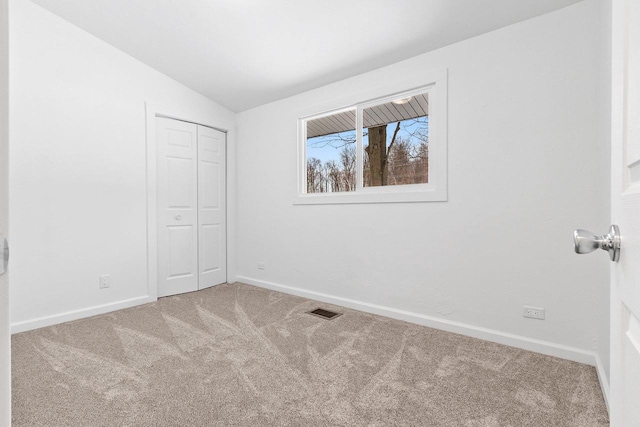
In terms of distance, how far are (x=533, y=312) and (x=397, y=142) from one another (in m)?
1.71

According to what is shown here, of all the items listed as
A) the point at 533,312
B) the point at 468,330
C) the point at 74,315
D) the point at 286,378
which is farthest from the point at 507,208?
the point at 74,315

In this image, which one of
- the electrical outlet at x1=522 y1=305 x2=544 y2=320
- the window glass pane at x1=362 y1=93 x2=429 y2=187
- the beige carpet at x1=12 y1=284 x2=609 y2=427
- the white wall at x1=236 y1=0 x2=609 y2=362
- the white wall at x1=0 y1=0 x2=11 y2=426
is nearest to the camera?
the white wall at x1=0 y1=0 x2=11 y2=426

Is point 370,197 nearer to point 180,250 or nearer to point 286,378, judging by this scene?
point 286,378

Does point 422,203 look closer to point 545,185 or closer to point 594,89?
point 545,185

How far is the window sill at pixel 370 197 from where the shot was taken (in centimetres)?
259

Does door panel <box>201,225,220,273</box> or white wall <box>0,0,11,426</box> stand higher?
white wall <box>0,0,11,426</box>

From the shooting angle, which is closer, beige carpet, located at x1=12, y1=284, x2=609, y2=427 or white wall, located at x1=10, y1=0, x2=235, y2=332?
beige carpet, located at x1=12, y1=284, x2=609, y2=427

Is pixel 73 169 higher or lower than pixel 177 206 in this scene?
higher

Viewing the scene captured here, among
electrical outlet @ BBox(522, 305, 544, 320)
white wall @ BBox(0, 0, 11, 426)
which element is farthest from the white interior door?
electrical outlet @ BBox(522, 305, 544, 320)

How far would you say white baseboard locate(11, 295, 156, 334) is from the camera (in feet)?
8.32

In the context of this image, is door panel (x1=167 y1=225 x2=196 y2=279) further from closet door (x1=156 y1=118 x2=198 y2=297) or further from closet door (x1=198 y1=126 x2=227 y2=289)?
closet door (x1=198 y1=126 x2=227 y2=289)

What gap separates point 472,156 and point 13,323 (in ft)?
12.5

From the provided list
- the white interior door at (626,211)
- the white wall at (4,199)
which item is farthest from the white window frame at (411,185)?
the white wall at (4,199)

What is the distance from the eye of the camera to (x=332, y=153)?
346 cm
